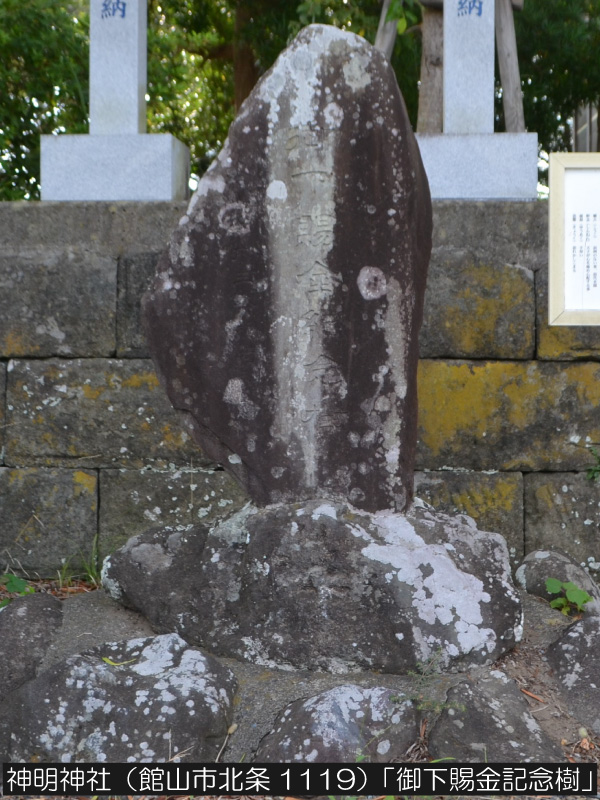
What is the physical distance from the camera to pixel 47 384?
3.71 metres

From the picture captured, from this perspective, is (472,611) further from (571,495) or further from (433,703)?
(571,495)

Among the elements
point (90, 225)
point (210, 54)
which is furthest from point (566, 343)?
point (210, 54)

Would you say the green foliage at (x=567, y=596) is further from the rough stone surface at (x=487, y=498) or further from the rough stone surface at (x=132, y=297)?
the rough stone surface at (x=132, y=297)

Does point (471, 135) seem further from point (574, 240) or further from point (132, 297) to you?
point (132, 297)

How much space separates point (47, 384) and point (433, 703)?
2.21 meters

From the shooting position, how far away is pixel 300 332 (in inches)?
102

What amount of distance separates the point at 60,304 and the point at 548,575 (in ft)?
7.33

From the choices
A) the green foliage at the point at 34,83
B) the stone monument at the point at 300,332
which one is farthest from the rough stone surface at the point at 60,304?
the green foliage at the point at 34,83

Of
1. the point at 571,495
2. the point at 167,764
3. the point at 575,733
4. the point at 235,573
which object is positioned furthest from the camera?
the point at 571,495

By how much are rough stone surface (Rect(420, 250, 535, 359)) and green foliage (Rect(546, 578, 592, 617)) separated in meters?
1.01

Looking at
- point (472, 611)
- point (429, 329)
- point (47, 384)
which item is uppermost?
point (429, 329)

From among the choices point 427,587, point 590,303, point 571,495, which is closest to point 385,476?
point 427,587

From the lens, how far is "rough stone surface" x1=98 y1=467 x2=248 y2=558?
366 centimetres

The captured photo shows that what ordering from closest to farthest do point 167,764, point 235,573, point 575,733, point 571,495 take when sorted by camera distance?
point 167,764
point 575,733
point 235,573
point 571,495
